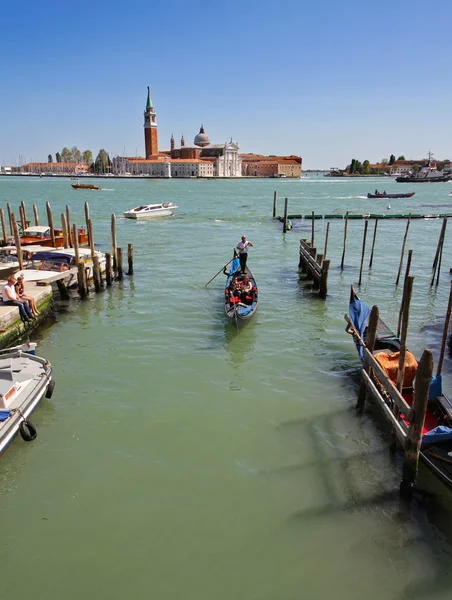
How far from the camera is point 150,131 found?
454 feet

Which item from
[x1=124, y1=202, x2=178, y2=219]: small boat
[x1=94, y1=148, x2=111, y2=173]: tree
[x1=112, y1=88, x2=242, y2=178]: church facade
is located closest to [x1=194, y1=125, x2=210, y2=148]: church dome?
[x1=112, y1=88, x2=242, y2=178]: church facade

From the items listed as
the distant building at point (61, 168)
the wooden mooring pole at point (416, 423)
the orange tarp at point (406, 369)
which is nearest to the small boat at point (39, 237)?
the orange tarp at point (406, 369)

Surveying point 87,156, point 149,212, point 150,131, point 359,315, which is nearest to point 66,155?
point 87,156

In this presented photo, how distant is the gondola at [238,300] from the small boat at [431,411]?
2.51 metres

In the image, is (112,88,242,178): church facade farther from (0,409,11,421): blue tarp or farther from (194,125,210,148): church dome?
(0,409,11,421): blue tarp

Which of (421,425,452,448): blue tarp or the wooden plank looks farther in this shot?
the wooden plank

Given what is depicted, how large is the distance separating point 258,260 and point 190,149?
5116 inches

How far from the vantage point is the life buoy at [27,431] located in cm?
616

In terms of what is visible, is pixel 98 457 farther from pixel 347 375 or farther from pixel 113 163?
pixel 113 163

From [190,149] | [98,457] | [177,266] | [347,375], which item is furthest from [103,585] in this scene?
[190,149]

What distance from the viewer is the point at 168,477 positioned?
18.8ft

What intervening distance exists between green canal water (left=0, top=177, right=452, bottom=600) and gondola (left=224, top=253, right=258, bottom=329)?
0.41m

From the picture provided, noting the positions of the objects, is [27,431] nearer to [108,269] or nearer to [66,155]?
[108,269]

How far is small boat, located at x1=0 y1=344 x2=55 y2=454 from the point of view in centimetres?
599
